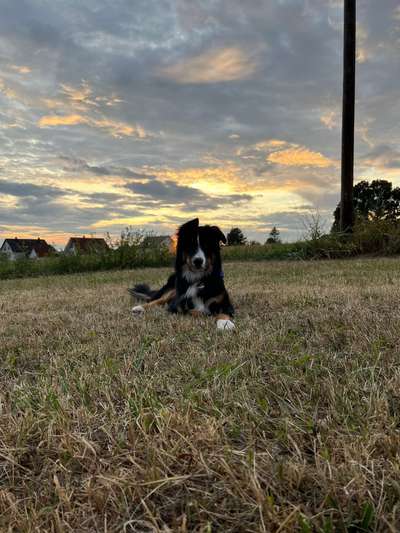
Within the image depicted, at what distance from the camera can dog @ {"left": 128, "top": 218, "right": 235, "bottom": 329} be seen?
390 cm

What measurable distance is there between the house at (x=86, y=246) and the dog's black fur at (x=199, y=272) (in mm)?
8491

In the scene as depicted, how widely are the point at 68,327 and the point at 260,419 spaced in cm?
242

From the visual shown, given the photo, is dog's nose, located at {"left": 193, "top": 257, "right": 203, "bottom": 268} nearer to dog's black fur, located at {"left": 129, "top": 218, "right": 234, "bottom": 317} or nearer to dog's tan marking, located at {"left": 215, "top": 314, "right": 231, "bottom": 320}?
dog's black fur, located at {"left": 129, "top": 218, "right": 234, "bottom": 317}

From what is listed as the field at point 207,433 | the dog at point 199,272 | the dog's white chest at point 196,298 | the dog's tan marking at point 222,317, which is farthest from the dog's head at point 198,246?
the field at point 207,433

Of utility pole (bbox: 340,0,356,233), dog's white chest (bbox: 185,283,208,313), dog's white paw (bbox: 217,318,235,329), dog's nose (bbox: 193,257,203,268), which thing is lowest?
dog's white paw (bbox: 217,318,235,329)

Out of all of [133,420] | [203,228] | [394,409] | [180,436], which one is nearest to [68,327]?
[203,228]

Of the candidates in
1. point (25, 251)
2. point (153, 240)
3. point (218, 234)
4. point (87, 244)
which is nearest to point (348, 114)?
point (153, 240)

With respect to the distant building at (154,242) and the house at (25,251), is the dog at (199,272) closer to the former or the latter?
the distant building at (154,242)

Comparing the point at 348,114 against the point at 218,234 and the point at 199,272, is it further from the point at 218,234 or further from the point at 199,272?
the point at 199,272

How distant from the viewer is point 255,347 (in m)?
2.38

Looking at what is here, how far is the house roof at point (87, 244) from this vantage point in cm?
1241

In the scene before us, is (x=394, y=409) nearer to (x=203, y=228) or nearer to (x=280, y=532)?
(x=280, y=532)

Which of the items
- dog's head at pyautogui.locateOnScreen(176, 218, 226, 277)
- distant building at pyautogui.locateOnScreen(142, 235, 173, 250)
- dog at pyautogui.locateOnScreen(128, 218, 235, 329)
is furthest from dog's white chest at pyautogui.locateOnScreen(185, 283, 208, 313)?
distant building at pyautogui.locateOnScreen(142, 235, 173, 250)

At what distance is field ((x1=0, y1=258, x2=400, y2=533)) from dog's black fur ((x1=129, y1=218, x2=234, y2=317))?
1.15m
